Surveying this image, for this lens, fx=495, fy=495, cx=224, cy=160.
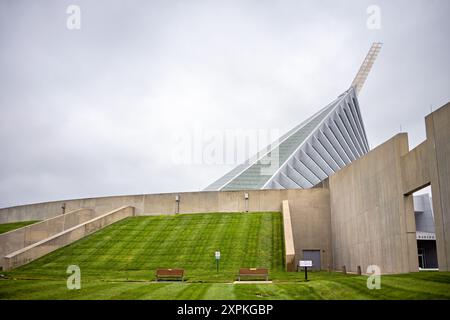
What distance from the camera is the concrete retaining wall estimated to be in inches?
1129

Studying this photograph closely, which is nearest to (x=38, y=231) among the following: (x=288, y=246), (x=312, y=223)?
(x=288, y=246)

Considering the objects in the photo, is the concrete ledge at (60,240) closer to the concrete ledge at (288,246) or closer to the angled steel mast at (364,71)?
the concrete ledge at (288,246)

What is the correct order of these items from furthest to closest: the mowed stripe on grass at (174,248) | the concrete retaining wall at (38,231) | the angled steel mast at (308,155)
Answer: the angled steel mast at (308,155) → the concrete retaining wall at (38,231) → the mowed stripe on grass at (174,248)

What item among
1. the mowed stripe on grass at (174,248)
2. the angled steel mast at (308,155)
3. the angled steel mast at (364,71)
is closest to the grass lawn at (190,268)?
the mowed stripe on grass at (174,248)

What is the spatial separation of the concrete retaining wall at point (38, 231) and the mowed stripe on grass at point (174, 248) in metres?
3.23

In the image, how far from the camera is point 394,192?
1969 cm

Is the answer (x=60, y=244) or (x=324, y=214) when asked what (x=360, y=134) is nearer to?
(x=324, y=214)

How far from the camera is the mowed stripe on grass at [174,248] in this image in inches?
871

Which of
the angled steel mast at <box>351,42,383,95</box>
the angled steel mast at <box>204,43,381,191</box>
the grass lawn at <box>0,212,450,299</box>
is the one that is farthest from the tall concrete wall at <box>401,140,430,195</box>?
the angled steel mast at <box>351,42,383,95</box>

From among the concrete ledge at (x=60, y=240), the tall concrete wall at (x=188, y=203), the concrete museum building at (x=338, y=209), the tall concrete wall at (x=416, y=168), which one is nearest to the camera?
the concrete museum building at (x=338, y=209)

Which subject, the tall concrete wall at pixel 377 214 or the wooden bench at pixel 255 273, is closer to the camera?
the wooden bench at pixel 255 273

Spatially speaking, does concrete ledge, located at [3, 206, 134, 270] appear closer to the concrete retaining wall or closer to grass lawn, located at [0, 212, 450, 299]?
grass lawn, located at [0, 212, 450, 299]

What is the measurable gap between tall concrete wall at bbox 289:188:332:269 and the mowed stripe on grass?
139 centimetres
